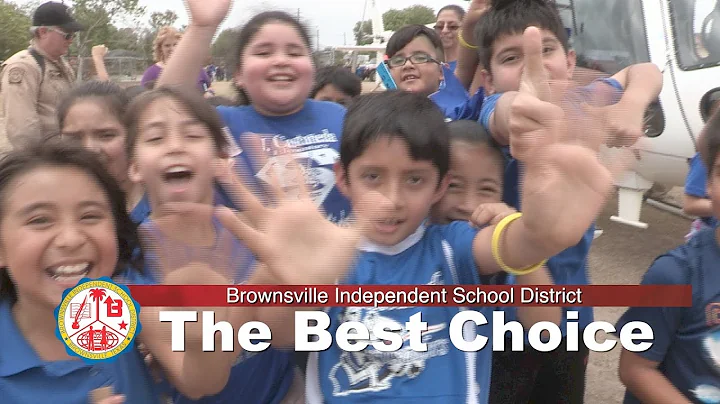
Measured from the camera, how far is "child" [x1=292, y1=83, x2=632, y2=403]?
903 mm

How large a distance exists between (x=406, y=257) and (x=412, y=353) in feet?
0.52

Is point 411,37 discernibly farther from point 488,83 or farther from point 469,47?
point 488,83

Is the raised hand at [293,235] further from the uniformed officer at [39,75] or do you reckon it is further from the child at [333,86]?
the uniformed officer at [39,75]

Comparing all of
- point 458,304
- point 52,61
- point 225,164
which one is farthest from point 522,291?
point 52,61

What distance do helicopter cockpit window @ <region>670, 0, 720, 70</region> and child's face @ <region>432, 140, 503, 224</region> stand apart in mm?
2284

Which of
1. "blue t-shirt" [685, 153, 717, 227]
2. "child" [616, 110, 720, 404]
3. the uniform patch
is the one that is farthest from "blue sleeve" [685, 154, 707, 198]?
the uniform patch

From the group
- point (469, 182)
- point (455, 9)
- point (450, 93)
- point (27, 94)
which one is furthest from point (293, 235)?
point (27, 94)

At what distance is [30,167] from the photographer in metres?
0.89

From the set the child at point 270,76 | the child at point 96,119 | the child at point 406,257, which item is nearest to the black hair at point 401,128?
the child at point 406,257

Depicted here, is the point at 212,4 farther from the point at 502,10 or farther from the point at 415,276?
the point at 415,276

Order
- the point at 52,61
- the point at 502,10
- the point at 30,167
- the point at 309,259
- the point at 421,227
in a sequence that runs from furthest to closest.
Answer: the point at 52,61 < the point at 502,10 < the point at 421,227 < the point at 30,167 < the point at 309,259

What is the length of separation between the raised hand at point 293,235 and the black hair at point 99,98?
706 millimetres

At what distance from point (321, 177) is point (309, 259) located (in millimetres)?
476

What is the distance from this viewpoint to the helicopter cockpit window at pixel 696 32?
283 centimetres
